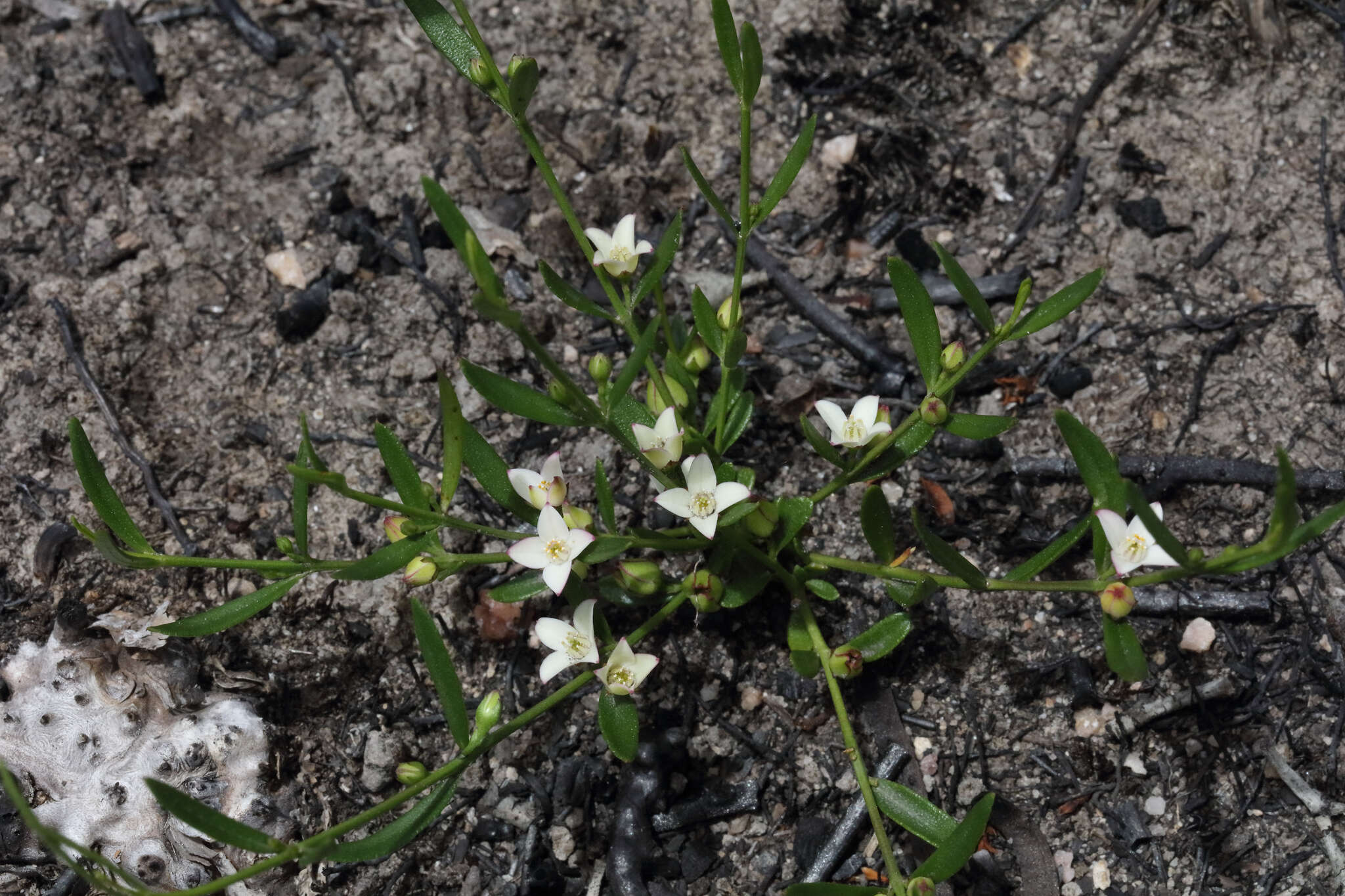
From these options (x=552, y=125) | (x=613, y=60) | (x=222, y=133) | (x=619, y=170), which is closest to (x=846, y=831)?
(x=619, y=170)

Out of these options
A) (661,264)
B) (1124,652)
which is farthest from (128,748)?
(1124,652)

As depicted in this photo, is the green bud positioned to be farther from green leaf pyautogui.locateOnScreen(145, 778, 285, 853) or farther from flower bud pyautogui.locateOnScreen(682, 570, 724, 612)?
green leaf pyautogui.locateOnScreen(145, 778, 285, 853)

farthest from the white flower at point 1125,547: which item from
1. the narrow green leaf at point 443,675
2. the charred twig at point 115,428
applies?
the charred twig at point 115,428

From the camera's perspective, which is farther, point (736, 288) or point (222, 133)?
point (222, 133)

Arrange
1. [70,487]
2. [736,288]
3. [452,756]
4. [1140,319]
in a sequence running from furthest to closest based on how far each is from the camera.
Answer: [1140,319]
[70,487]
[452,756]
[736,288]

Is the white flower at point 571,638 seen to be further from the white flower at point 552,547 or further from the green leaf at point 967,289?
the green leaf at point 967,289

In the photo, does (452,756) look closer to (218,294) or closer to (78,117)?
(218,294)
